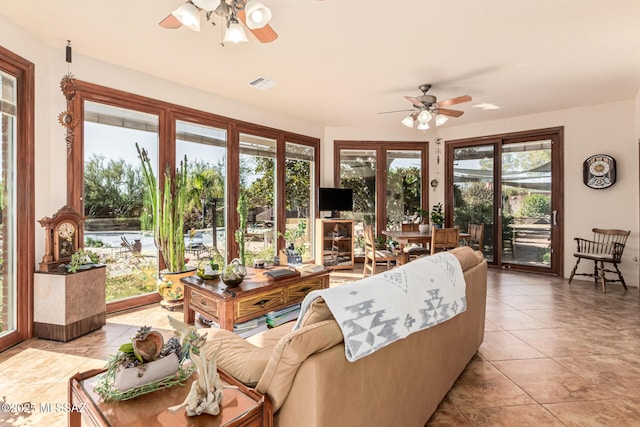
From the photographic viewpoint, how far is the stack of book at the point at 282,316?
285 centimetres

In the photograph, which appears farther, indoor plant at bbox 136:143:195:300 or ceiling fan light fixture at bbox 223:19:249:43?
indoor plant at bbox 136:143:195:300

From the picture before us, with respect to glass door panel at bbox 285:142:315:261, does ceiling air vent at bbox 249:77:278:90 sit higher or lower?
higher

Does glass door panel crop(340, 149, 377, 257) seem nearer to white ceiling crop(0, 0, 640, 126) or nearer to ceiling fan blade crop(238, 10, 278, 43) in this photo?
white ceiling crop(0, 0, 640, 126)

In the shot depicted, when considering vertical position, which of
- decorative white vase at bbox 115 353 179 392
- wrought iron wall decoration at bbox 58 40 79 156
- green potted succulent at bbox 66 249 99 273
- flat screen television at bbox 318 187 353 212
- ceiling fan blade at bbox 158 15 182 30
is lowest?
decorative white vase at bbox 115 353 179 392

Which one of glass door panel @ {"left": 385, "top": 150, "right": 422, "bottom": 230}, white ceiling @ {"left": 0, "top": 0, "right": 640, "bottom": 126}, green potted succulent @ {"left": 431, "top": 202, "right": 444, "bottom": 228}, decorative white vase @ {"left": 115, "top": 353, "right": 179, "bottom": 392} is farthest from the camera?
glass door panel @ {"left": 385, "top": 150, "right": 422, "bottom": 230}

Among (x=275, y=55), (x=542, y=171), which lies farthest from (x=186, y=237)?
(x=542, y=171)

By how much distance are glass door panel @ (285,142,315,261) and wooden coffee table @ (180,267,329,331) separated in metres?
2.63

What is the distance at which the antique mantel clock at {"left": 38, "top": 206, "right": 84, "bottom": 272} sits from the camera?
290cm

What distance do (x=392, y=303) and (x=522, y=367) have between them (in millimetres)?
1713

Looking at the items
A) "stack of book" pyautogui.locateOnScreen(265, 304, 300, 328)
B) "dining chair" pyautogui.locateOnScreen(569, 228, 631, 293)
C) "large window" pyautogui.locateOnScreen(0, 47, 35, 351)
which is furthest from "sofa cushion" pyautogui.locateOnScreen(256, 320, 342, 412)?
"dining chair" pyautogui.locateOnScreen(569, 228, 631, 293)

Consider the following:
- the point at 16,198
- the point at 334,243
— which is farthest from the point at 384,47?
the point at 334,243

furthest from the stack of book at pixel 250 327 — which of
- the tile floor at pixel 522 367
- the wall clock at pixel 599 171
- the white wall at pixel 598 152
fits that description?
the wall clock at pixel 599 171

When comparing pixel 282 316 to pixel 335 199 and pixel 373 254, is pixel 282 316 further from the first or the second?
pixel 335 199

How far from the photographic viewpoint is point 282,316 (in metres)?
2.93
